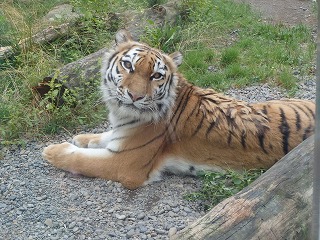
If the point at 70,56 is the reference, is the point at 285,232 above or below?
above

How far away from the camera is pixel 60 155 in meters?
3.99

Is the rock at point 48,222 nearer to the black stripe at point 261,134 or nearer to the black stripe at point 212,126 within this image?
the black stripe at point 212,126

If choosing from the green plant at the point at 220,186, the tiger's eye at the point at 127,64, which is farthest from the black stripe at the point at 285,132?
the tiger's eye at the point at 127,64

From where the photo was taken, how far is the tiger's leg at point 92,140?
424cm

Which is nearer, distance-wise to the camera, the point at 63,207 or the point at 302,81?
the point at 63,207

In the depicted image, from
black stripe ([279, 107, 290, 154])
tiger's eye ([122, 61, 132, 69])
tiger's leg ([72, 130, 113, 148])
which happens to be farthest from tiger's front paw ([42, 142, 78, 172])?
black stripe ([279, 107, 290, 154])

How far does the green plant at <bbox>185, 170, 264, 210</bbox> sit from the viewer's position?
11.6ft

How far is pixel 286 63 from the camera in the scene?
20.0 feet

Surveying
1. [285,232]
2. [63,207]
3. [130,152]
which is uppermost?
[285,232]

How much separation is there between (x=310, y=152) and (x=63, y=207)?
1.59 metres

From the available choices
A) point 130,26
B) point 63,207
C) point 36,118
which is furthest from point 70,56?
point 63,207

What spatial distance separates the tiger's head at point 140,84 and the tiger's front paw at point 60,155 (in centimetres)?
42

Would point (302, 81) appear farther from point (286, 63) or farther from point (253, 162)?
point (253, 162)

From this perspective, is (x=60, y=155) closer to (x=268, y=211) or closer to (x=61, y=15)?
(x=268, y=211)
